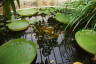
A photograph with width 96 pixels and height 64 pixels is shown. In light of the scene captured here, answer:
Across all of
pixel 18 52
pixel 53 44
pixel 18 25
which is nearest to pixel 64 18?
pixel 53 44

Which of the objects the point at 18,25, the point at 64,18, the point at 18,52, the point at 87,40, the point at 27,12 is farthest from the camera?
the point at 27,12

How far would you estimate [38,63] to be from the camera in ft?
4.56

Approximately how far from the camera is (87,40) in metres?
1.54

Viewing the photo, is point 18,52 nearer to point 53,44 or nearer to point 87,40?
point 53,44

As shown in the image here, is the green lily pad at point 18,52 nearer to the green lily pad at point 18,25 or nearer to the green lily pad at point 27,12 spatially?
the green lily pad at point 18,25

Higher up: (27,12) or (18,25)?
(27,12)

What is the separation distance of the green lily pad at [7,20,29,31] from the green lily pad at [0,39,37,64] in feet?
0.94

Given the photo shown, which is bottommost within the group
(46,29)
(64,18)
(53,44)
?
(53,44)

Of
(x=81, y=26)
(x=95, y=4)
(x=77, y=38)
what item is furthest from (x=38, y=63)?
(x=95, y=4)

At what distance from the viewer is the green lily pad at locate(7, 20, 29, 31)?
179cm

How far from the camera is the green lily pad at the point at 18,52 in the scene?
4.28ft

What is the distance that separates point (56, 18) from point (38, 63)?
0.82 m

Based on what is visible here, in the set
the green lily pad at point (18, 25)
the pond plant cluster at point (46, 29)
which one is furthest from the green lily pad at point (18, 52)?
the green lily pad at point (18, 25)

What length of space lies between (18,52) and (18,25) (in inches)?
21.3
